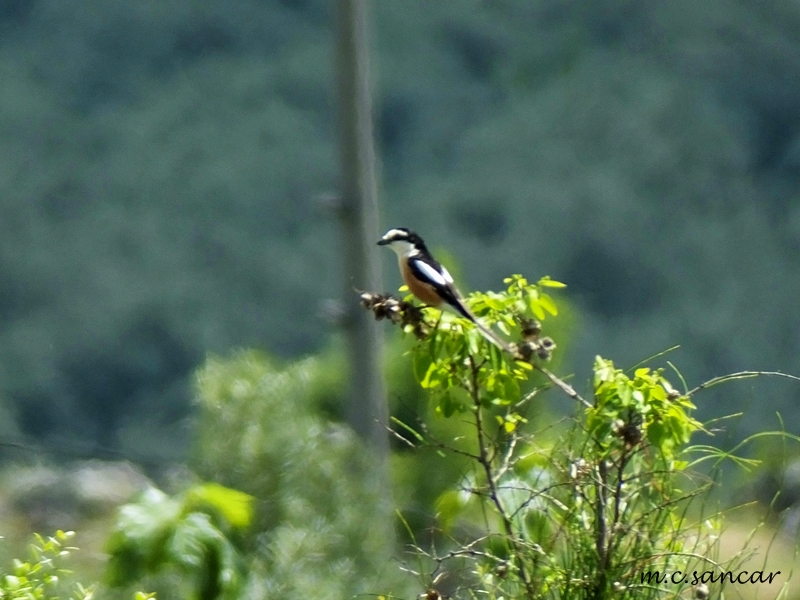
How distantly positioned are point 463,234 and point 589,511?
4.30 metres

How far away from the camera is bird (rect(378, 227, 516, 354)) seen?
2.13 meters

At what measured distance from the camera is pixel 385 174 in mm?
5902

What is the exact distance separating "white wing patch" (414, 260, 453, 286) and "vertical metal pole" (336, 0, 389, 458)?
4.61 feet

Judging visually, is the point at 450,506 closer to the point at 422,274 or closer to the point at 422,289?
the point at 422,289

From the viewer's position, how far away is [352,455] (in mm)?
2609

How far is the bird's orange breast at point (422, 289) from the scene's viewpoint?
85.6 inches

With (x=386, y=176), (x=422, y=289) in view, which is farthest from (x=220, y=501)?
(x=386, y=176)

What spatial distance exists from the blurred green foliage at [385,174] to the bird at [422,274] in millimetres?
2723

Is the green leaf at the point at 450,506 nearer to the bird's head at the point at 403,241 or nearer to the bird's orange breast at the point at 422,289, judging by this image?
the bird's orange breast at the point at 422,289

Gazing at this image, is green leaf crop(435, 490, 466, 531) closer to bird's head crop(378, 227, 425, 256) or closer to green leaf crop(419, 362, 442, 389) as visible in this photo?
green leaf crop(419, 362, 442, 389)

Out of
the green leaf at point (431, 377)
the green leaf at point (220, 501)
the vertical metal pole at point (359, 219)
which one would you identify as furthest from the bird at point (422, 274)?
the vertical metal pole at point (359, 219)

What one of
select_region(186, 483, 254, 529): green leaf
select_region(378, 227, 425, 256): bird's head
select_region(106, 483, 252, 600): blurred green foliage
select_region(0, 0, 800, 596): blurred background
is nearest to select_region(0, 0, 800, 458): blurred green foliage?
select_region(0, 0, 800, 596): blurred background

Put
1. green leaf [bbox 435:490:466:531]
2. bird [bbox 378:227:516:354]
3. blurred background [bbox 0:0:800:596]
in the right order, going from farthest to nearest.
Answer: blurred background [bbox 0:0:800:596] < bird [bbox 378:227:516:354] < green leaf [bbox 435:490:466:531]

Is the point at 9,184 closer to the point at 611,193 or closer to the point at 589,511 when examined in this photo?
the point at 611,193
